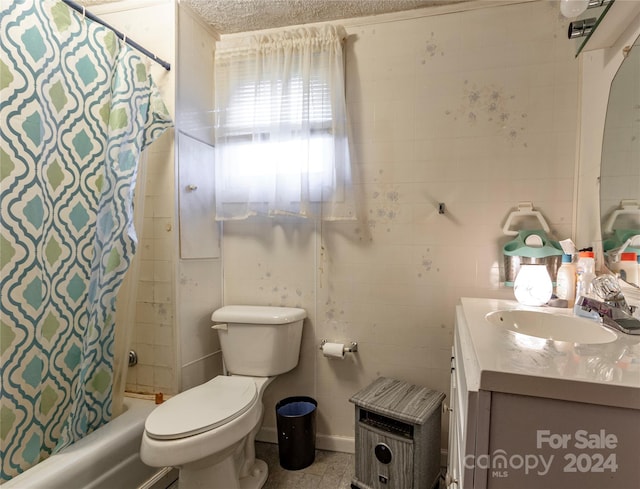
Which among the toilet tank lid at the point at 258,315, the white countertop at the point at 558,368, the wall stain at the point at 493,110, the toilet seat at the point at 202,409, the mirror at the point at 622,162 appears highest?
the wall stain at the point at 493,110

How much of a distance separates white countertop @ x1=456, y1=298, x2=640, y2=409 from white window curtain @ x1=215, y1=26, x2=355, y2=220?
3.48 ft

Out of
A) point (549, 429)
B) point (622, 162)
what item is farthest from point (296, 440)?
point (622, 162)

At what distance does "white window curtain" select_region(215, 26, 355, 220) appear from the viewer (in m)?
1.73

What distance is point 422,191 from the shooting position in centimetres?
170

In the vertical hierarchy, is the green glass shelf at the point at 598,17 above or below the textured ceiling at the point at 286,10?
below

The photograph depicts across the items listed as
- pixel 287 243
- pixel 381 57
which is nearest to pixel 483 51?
pixel 381 57

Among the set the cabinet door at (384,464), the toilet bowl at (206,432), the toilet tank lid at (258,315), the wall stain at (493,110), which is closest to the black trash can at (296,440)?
the toilet bowl at (206,432)

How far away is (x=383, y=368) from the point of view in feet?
5.81

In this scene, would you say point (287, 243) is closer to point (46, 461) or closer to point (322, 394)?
point (322, 394)

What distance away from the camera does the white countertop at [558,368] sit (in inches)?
23.5

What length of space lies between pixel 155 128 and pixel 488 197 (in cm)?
154

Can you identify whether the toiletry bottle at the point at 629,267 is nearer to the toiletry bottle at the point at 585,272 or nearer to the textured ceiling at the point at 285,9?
the toiletry bottle at the point at 585,272

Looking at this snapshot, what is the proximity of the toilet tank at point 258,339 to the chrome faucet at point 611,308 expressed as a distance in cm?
120

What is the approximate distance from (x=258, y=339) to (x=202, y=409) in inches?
17.8
